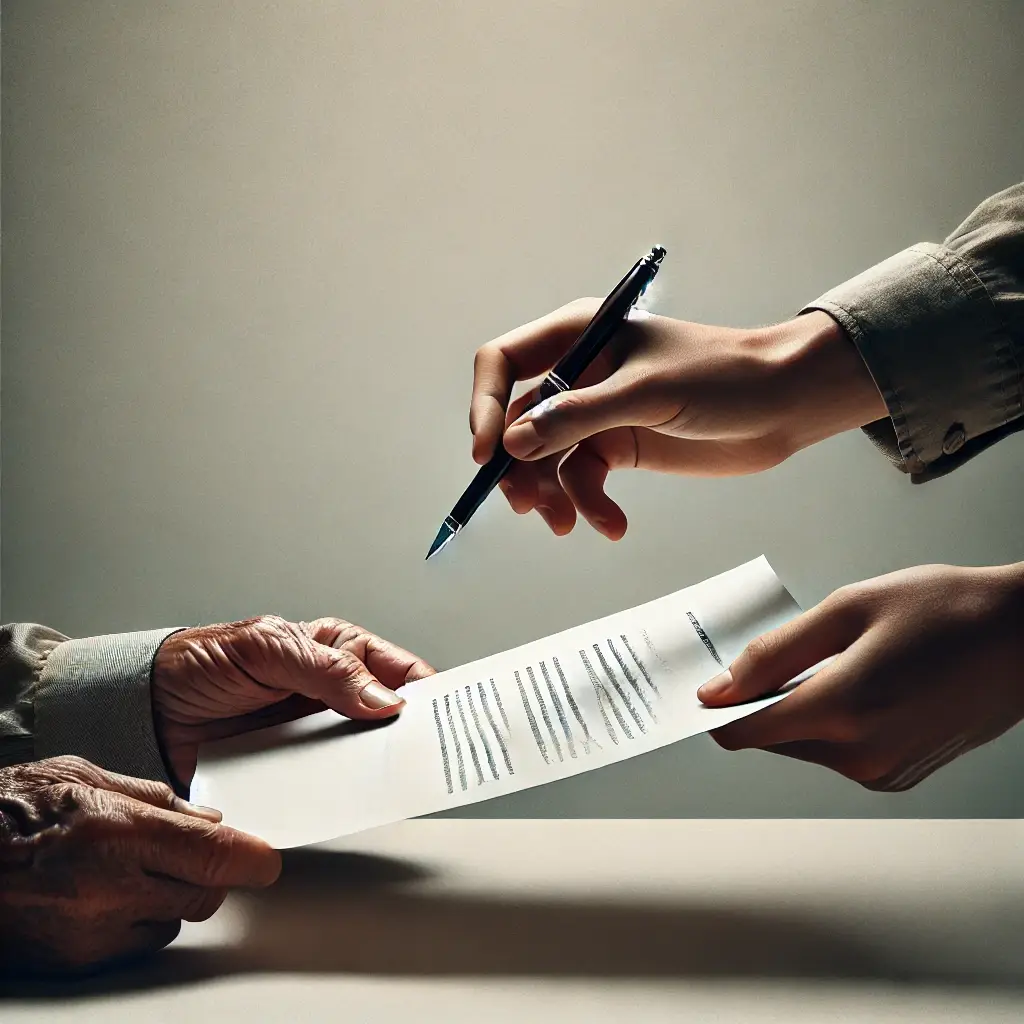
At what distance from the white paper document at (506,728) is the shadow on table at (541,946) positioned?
59mm

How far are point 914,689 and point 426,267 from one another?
0.95m

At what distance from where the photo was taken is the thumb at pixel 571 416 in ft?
2.11

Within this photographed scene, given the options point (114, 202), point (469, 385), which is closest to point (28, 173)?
point (114, 202)

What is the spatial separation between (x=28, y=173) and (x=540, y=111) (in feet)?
2.37

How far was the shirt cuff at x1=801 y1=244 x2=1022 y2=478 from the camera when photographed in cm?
63

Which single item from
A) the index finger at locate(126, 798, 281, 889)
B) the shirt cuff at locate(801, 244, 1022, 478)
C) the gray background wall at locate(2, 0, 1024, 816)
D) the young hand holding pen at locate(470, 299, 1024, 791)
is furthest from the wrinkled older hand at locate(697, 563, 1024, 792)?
the gray background wall at locate(2, 0, 1024, 816)

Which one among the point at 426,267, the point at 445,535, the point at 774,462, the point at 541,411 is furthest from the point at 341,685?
the point at 426,267

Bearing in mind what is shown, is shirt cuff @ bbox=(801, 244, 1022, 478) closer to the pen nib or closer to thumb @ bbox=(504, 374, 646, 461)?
thumb @ bbox=(504, 374, 646, 461)

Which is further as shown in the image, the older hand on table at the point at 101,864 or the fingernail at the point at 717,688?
the fingernail at the point at 717,688

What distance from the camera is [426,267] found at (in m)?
1.30

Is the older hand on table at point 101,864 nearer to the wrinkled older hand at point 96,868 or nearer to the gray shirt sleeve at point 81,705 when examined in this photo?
the wrinkled older hand at point 96,868

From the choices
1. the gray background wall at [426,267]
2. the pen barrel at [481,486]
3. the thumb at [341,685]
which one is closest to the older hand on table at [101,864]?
the thumb at [341,685]

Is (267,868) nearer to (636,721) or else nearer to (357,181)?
(636,721)

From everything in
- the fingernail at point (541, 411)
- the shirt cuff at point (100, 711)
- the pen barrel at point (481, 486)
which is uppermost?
the fingernail at point (541, 411)
